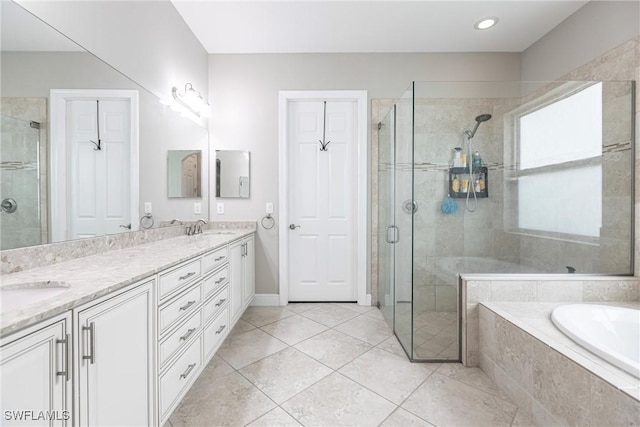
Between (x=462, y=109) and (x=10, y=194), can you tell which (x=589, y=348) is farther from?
(x=10, y=194)

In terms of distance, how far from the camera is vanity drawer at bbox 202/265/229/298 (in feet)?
5.21

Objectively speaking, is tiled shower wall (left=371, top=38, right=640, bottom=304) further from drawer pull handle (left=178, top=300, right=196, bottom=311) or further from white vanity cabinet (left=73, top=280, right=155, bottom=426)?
white vanity cabinet (left=73, top=280, right=155, bottom=426)

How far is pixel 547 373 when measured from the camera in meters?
1.25

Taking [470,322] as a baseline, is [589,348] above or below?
above

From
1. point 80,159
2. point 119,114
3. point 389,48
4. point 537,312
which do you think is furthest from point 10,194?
point 389,48

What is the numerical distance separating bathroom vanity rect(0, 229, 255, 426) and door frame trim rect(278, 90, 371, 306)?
1237 mm

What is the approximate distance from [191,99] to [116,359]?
2185 millimetres

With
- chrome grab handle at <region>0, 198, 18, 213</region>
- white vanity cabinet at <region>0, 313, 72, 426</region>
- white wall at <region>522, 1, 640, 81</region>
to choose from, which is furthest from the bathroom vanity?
white wall at <region>522, 1, 640, 81</region>

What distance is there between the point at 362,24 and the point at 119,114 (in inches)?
81.3

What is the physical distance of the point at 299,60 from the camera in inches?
110

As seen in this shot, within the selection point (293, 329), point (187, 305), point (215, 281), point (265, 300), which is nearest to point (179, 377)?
point (187, 305)

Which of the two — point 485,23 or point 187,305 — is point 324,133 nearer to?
point 485,23

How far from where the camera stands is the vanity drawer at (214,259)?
1.58 m

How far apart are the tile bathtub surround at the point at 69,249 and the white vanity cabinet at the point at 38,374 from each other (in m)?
0.60
